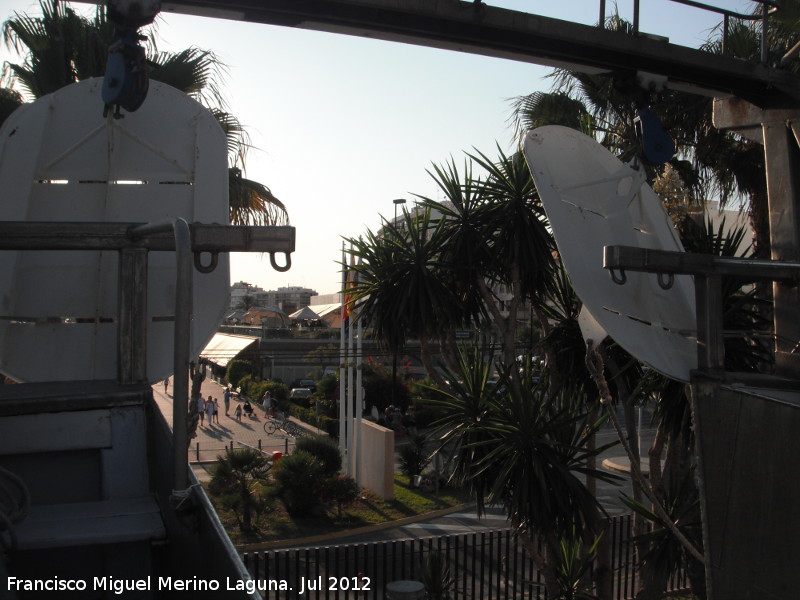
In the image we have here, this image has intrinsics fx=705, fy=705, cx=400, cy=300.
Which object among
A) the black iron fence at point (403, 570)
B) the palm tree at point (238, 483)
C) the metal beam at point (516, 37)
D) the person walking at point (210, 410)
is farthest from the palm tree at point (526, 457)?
the person walking at point (210, 410)

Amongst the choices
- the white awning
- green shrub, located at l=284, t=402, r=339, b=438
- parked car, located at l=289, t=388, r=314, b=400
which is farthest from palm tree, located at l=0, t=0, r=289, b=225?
the white awning

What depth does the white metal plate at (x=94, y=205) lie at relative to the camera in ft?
14.7

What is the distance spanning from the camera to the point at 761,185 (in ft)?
41.9

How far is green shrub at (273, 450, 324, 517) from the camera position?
16.2 m

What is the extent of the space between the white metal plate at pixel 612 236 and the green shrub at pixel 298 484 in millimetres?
11807

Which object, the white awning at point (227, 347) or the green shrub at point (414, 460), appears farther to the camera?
the white awning at point (227, 347)

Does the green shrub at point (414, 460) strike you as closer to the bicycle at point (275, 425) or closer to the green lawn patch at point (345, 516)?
the green lawn patch at point (345, 516)

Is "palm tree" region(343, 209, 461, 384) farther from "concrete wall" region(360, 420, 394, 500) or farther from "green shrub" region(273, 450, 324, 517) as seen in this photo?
"concrete wall" region(360, 420, 394, 500)

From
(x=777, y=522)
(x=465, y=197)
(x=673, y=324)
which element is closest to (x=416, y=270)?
(x=465, y=197)

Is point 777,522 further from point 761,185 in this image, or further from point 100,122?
point 761,185

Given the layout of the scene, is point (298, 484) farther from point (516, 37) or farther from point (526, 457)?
point (516, 37)

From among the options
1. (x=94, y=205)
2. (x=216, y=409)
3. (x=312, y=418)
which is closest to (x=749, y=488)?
(x=94, y=205)

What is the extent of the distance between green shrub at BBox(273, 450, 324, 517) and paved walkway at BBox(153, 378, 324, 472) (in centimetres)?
474

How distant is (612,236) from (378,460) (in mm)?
13905
